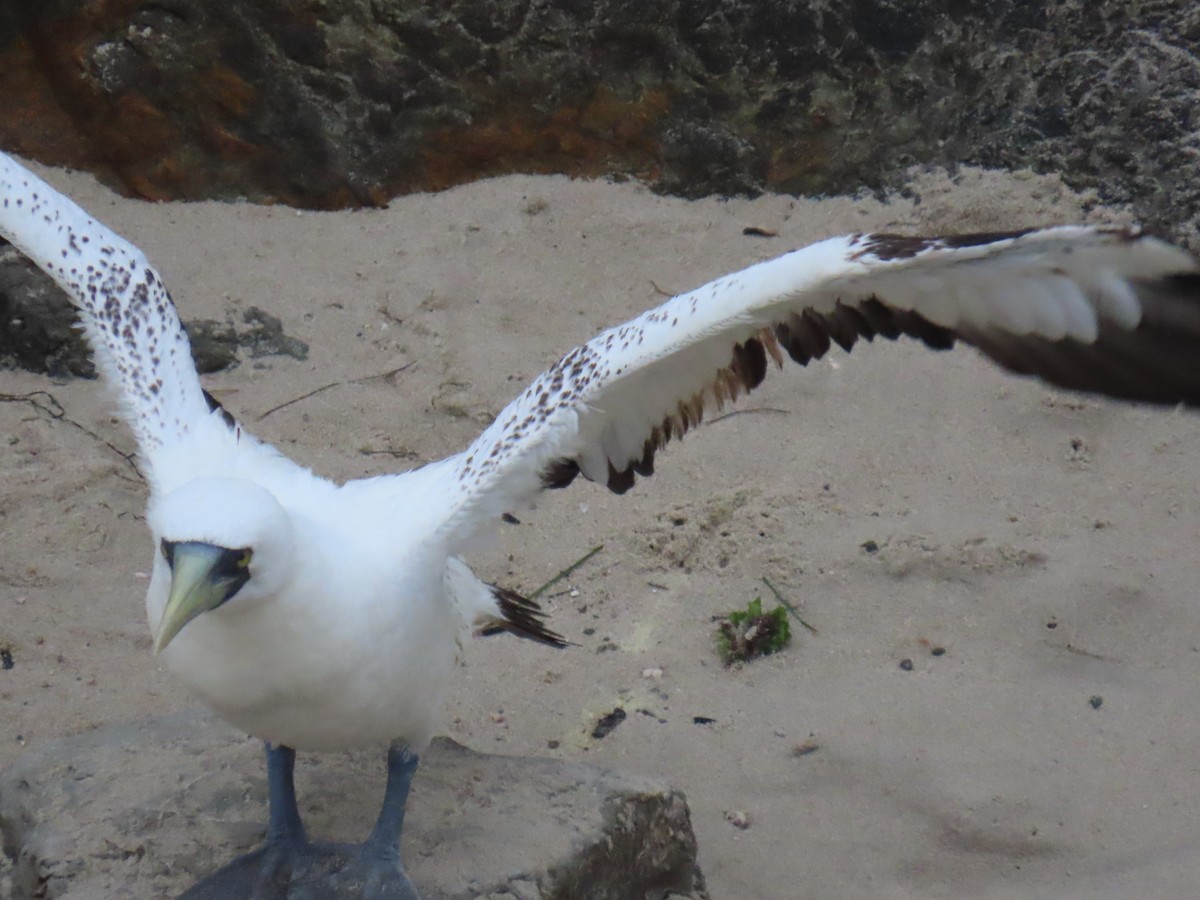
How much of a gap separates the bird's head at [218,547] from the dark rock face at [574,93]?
3.52 m

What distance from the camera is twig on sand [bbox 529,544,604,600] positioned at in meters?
4.65

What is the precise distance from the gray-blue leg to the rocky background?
3.33 meters

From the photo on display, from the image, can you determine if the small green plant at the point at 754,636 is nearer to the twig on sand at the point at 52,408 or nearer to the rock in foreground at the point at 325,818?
the rock in foreground at the point at 325,818

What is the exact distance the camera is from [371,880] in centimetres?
312

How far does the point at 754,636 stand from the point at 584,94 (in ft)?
8.63

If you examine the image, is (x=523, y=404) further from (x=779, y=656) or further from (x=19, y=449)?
(x=19, y=449)

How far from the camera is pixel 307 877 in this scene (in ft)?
10.5

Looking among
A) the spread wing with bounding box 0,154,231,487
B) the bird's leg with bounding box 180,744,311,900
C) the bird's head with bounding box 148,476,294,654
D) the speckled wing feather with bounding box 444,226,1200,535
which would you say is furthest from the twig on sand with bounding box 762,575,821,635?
the bird's head with bounding box 148,476,294,654

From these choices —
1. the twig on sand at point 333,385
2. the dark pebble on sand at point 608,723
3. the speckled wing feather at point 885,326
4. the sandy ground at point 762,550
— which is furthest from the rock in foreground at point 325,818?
the twig on sand at point 333,385

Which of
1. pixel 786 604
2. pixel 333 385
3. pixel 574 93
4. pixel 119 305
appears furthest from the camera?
pixel 574 93

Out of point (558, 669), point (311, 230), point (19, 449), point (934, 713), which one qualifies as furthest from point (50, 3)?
point (934, 713)

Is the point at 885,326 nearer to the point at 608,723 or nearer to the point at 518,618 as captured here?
the point at 518,618

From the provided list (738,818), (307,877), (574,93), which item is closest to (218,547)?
(307,877)

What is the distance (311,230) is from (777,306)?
11.7ft
